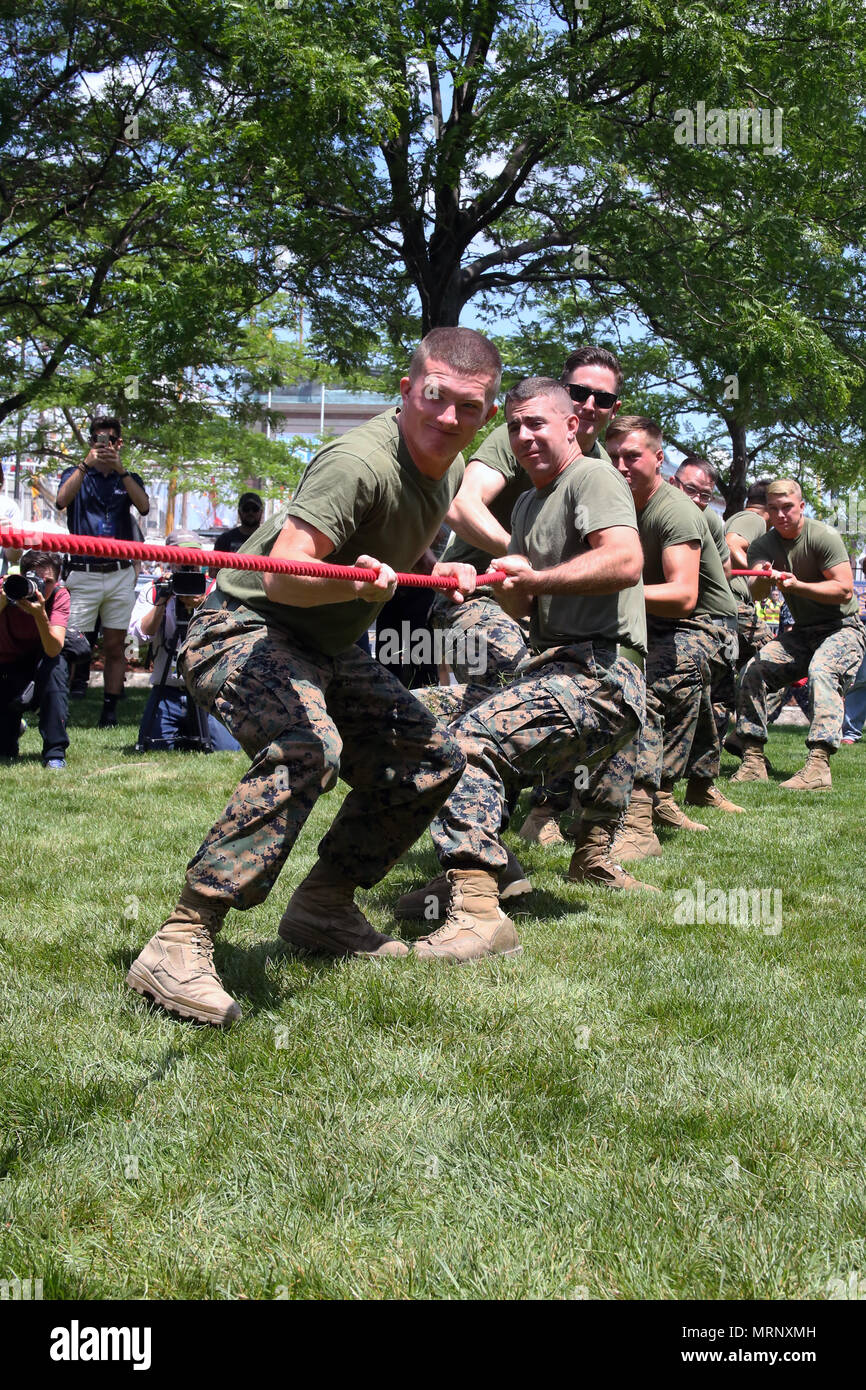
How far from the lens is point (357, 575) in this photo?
10.6ft

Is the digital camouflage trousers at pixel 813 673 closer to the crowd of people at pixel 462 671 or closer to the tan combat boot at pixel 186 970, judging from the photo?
the crowd of people at pixel 462 671

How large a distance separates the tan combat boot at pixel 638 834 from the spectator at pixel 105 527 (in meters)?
6.08

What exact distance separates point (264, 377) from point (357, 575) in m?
14.3

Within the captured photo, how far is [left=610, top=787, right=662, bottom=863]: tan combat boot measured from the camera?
6.12m

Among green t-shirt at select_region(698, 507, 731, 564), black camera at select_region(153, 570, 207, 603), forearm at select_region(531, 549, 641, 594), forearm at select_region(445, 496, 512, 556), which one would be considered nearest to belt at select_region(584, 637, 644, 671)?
forearm at select_region(531, 549, 641, 594)

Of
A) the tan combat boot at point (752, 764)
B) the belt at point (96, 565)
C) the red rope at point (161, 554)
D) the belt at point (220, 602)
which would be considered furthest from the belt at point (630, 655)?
the belt at point (96, 565)

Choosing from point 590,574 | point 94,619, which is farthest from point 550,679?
point 94,619

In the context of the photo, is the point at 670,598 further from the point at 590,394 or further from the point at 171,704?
the point at 171,704

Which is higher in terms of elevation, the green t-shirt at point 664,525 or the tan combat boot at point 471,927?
the green t-shirt at point 664,525

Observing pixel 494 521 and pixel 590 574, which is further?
pixel 494 521

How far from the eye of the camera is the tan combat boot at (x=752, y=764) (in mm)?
9531

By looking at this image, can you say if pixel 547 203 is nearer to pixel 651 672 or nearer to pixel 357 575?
pixel 651 672

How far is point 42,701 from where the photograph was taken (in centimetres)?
858

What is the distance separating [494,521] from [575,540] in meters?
0.84
